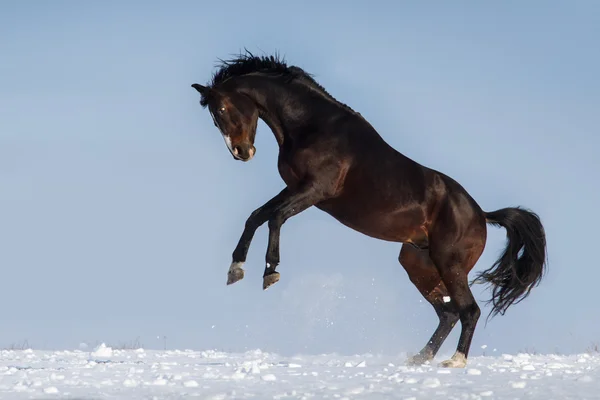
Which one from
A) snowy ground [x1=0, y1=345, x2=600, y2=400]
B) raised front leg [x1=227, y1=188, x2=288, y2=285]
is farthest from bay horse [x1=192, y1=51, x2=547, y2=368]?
snowy ground [x1=0, y1=345, x2=600, y2=400]

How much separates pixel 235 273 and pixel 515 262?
4.19 metres

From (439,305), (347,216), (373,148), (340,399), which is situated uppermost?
(373,148)

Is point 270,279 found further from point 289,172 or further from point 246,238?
point 289,172

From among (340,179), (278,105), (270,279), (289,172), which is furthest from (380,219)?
(278,105)

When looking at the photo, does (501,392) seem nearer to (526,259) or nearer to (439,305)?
(439,305)

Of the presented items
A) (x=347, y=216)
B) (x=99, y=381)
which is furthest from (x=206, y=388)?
(x=347, y=216)

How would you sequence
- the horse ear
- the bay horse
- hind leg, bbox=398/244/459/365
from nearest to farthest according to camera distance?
the bay horse < the horse ear < hind leg, bbox=398/244/459/365

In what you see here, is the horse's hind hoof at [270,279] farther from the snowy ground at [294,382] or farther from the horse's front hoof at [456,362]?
the horse's front hoof at [456,362]

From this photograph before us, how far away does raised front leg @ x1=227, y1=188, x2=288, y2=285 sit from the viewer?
8586 millimetres

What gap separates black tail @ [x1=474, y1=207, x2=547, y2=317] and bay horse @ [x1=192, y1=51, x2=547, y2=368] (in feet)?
2.58

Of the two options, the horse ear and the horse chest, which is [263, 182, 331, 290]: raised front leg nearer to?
the horse chest

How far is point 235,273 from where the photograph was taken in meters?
→ 8.57

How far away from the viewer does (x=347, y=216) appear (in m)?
9.44

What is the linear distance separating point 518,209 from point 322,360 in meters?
3.32
